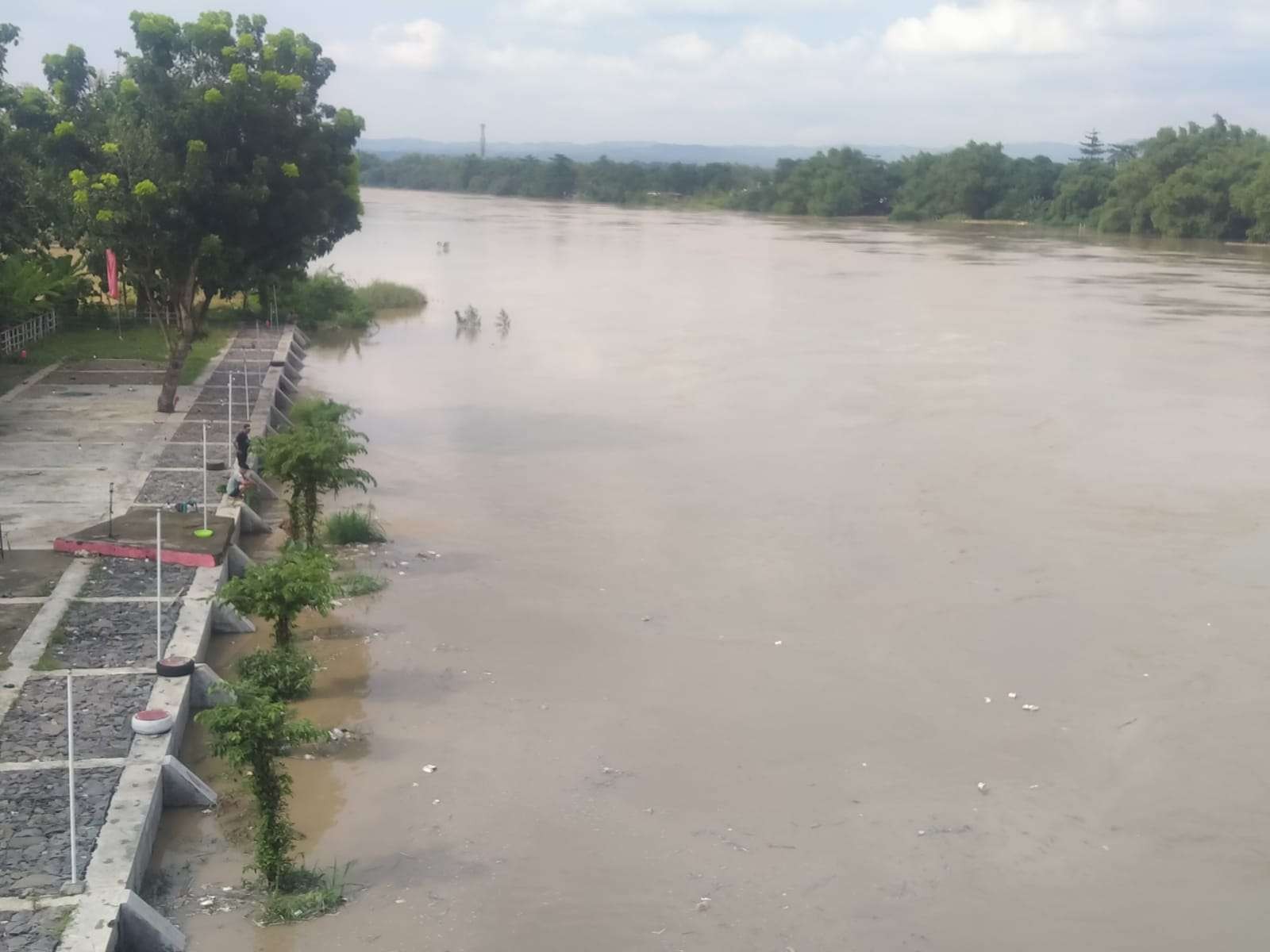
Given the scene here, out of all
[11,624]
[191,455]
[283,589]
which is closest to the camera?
[11,624]

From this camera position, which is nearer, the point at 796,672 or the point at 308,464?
the point at 796,672

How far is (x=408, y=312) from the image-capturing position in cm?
3198

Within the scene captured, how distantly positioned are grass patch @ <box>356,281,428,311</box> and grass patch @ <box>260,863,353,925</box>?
25765 millimetres

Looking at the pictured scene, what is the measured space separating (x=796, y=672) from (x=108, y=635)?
489 cm

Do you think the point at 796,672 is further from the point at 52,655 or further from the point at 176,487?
the point at 176,487

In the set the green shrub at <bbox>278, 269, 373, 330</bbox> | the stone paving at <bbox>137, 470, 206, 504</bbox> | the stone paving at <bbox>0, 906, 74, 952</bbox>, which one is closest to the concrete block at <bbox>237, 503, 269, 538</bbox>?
the stone paving at <bbox>137, 470, 206, 504</bbox>

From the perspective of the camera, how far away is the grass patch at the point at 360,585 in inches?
444

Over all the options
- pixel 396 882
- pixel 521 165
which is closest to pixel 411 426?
pixel 396 882

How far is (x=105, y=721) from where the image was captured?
7.76 m

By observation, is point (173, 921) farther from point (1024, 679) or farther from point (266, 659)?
point (1024, 679)

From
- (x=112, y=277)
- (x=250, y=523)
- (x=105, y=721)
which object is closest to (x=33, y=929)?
(x=105, y=721)

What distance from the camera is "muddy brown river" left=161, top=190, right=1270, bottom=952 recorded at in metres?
7.13

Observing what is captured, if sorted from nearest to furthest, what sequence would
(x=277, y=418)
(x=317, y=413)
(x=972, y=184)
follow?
(x=317, y=413) → (x=277, y=418) → (x=972, y=184)

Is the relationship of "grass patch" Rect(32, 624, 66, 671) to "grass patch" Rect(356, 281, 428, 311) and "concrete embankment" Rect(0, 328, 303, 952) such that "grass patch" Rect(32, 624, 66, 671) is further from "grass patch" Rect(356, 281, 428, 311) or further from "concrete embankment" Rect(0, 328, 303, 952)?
"grass patch" Rect(356, 281, 428, 311)
